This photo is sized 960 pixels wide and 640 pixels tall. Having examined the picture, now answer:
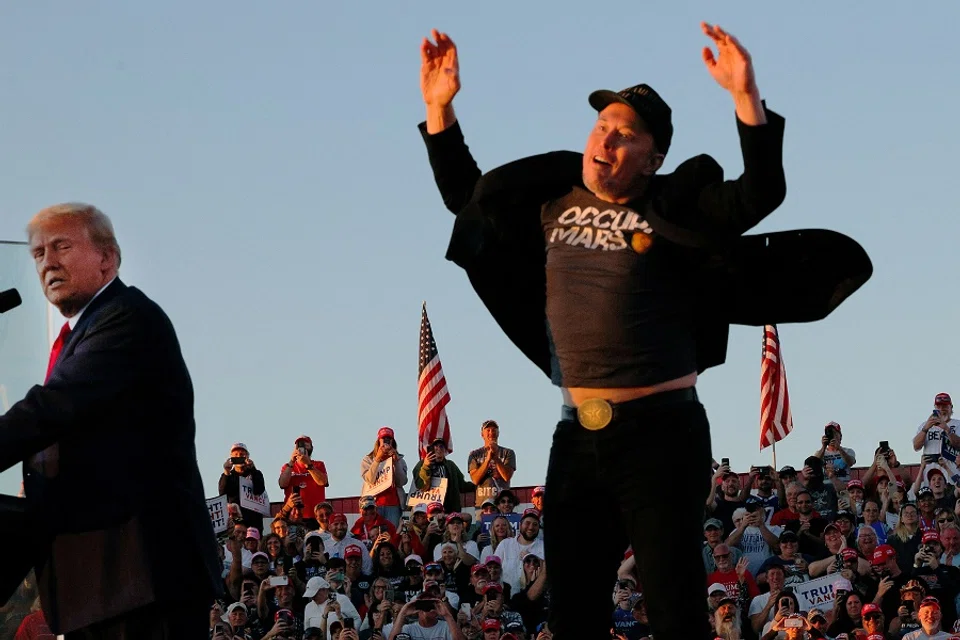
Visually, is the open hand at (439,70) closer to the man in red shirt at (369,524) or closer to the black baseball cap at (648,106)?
the black baseball cap at (648,106)

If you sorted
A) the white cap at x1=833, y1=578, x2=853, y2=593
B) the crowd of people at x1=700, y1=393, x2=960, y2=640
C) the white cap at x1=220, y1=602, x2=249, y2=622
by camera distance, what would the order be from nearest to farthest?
the white cap at x1=220, y1=602, x2=249, y2=622
the crowd of people at x1=700, y1=393, x2=960, y2=640
the white cap at x1=833, y1=578, x2=853, y2=593

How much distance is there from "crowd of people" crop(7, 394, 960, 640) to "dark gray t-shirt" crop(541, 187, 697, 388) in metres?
8.82

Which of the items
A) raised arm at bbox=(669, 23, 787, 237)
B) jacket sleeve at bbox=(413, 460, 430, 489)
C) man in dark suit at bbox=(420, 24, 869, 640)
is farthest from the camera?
jacket sleeve at bbox=(413, 460, 430, 489)

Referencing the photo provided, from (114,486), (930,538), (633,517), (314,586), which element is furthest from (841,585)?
(114,486)

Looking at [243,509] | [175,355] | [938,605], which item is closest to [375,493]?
[243,509]

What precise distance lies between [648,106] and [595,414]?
0.89 meters

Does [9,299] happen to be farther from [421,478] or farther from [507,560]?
[421,478]

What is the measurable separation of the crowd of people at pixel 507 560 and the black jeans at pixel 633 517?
8.72 metres

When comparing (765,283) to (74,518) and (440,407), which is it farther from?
(440,407)

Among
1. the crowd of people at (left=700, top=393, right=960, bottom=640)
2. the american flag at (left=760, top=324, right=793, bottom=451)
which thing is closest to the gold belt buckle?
the crowd of people at (left=700, top=393, right=960, bottom=640)

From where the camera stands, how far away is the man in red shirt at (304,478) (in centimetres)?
1747

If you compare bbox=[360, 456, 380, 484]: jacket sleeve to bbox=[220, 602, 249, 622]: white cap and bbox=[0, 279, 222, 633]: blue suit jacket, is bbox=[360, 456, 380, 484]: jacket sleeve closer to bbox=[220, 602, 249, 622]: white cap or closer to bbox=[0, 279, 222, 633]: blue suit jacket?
bbox=[220, 602, 249, 622]: white cap

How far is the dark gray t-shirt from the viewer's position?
493 cm

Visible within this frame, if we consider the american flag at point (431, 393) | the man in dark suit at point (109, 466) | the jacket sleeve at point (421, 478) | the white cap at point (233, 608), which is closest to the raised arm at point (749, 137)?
the man in dark suit at point (109, 466)
